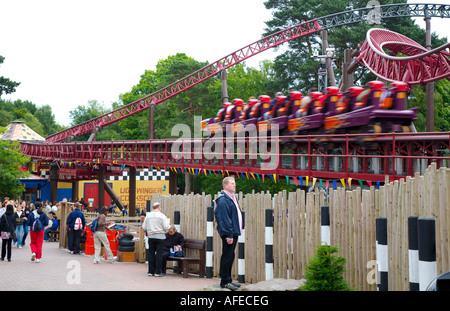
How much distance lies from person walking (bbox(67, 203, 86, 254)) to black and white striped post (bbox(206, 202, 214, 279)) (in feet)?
20.6

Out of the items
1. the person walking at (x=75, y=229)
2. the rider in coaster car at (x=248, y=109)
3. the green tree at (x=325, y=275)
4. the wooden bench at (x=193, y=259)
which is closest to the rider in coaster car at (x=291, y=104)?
the rider in coaster car at (x=248, y=109)

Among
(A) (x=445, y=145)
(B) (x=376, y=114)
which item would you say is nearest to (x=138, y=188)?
(B) (x=376, y=114)

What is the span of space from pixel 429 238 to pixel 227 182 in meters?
3.07

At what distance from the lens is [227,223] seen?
26.9 ft

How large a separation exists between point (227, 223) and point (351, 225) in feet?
5.65

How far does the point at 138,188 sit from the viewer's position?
46.5 m

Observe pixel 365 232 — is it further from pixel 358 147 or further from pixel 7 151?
pixel 7 151

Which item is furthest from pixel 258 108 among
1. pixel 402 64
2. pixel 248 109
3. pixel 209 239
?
pixel 209 239

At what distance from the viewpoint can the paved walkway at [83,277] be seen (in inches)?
359

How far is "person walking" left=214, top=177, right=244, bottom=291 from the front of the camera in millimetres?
8195

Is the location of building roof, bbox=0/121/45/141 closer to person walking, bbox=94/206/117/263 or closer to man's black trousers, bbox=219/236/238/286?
person walking, bbox=94/206/117/263

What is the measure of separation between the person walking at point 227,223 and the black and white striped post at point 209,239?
7.19ft

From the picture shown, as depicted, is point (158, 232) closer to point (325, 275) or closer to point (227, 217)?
point (227, 217)

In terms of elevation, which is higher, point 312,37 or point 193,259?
point 312,37
